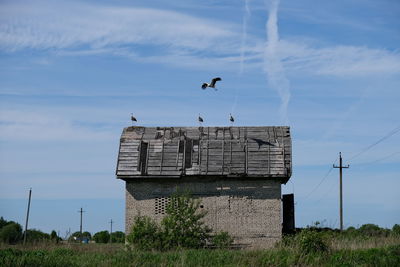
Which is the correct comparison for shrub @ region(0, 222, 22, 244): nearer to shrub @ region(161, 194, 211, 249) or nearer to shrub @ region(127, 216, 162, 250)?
shrub @ region(127, 216, 162, 250)

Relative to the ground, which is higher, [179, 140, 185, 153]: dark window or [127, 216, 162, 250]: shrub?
[179, 140, 185, 153]: dark window

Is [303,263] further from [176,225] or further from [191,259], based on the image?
[176,225]

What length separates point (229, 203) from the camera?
87.2 feet

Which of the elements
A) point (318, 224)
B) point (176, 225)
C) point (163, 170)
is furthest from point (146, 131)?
point (318, 224)

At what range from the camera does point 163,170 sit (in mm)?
26984

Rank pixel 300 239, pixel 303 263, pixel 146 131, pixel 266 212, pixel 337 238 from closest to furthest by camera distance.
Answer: pixel 303 263 < pixel 300 239 < pixel 337 238 < pixel 266 212 < pixel 146 131

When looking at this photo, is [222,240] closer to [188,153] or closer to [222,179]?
[222,179]

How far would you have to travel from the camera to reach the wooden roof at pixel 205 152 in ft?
88.0

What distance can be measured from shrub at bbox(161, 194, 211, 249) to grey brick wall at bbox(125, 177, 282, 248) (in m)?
0.59

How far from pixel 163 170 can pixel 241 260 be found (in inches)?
302

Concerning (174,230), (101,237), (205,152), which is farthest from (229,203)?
(101,237)

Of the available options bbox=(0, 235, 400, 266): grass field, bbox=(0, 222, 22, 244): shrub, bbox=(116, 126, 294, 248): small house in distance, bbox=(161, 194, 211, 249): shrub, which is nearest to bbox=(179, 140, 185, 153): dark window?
bbox=(116, 126, 294, 248): small house in distance

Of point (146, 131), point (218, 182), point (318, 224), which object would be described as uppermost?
point (146, 131)

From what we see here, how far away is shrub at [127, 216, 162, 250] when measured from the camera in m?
25.2
